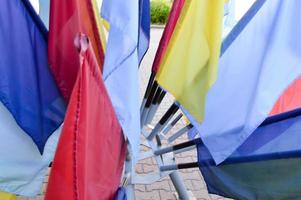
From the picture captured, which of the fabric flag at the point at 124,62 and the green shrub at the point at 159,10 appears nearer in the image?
the fabric flag at the point at 124,62

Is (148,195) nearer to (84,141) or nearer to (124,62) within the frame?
(124,62)

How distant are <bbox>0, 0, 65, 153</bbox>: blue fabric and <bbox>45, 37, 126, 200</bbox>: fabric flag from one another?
0.93 ft

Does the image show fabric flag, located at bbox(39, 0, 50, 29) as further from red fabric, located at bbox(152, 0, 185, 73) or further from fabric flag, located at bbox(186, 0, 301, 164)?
fabric flag, located at bbox(186, 0, 301, 164)

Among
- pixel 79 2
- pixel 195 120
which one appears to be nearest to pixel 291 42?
pixel 195 120

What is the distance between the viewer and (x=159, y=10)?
751 cm

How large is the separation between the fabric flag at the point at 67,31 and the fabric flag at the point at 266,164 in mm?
530

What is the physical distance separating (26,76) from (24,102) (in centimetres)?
7

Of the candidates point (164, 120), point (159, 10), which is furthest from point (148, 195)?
point (159, 10)

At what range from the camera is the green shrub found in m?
7.34

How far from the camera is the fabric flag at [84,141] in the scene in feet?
2.15

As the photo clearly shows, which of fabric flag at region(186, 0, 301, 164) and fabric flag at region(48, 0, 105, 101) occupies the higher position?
fabric flag at region(48, 0, 105, 101)

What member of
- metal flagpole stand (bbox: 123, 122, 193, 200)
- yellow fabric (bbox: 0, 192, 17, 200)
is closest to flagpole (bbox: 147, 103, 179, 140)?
metal flagpole stand (bbox: 123, 122, 193, 200)

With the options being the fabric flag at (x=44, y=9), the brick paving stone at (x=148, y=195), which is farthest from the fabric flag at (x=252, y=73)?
the brick paving stone at (x=148, y=195)

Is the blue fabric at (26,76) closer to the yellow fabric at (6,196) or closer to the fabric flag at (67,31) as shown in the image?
the fabric flag at (67,31)
